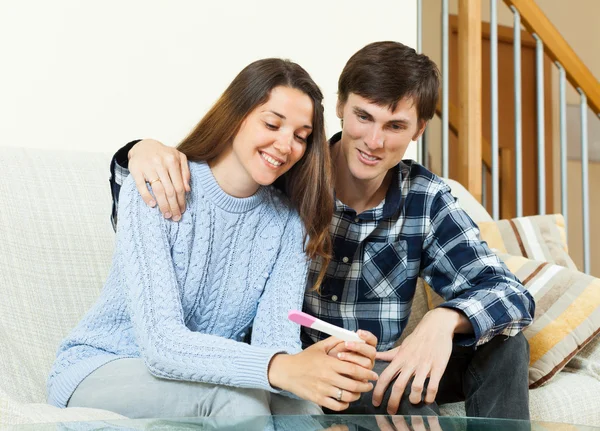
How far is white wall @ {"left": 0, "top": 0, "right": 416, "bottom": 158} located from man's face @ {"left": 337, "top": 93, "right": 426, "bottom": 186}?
0.76 m

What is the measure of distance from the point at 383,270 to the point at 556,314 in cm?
43

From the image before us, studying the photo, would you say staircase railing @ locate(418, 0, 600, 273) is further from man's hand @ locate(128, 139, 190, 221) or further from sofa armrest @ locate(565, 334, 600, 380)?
man's hand @ locate(128, 139, 190, 221)

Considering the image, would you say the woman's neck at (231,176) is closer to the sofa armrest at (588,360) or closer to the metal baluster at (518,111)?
the sofa armrest at (588,360)

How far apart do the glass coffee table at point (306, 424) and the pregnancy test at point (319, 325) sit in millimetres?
111

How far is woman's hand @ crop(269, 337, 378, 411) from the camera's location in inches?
40.3

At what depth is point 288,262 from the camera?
1.31 metres

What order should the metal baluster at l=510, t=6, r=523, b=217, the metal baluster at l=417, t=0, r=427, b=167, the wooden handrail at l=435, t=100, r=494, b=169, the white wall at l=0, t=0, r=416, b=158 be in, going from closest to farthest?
1. the white wall at l=0, t=0, r=416, b=158
2. the metal baluster at l=417, t=0, r=427, b=167
3. the metal baluster at l=510, t=6, r=523, b=217
4. the wooden handrail at l=435, t=100, r=494, b=169

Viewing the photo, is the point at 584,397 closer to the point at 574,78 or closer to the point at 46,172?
the point at 46,172

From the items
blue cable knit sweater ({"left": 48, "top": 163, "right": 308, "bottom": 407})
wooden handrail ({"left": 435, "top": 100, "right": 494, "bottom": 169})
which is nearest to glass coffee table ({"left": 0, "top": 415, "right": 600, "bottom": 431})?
blue cable knit sweater ({"left": 48, "top": 163, "right": 308, "bottom": 407})

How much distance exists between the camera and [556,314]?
168 centimetres

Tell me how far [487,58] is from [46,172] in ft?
9.84

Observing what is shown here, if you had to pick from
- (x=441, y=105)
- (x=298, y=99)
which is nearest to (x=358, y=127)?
(x=298, y=99)

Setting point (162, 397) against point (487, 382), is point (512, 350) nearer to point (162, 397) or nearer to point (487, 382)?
point (487, 382)

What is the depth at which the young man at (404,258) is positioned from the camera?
1.30m
